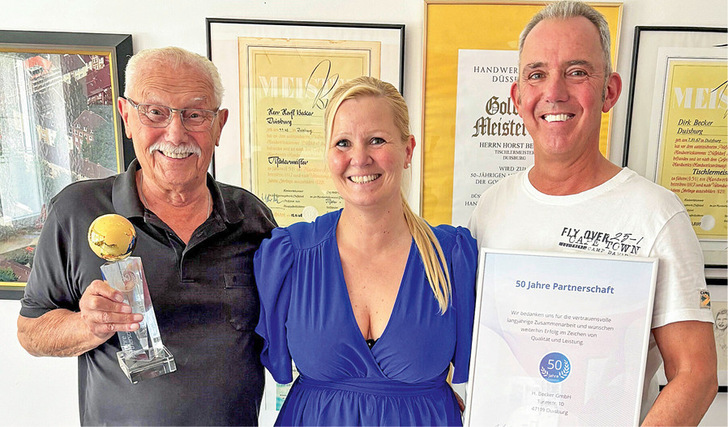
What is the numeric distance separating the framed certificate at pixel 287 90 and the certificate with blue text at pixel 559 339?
125 cm

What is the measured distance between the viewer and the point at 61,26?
231 centimetres

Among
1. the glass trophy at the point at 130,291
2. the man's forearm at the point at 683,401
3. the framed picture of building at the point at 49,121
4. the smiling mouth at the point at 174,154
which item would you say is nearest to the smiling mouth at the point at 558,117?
the man's forearm at the point at 683,401

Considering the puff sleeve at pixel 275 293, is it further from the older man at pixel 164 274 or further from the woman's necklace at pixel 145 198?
the woman's necklace at pixel 145 198

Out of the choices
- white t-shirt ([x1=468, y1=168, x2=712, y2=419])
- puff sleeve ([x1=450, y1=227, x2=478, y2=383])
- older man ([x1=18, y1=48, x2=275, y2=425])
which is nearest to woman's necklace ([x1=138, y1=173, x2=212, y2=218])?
older man ([x1=18, y1=48, x2=275, y2=425])

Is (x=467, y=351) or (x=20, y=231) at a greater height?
(x=20, y=231)

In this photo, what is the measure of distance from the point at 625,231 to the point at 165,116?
1449 mm

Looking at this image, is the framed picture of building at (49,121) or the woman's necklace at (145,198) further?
the framed picture of building at (49,121)

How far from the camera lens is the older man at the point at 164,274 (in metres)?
1.46

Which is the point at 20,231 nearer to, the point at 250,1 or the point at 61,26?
the point at 61,26

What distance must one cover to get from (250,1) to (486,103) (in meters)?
1.27

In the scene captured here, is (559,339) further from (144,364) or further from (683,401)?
(144,364)

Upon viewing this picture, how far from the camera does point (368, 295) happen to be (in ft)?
4.96

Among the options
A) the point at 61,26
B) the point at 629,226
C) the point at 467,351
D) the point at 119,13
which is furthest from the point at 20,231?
the point at 629,226

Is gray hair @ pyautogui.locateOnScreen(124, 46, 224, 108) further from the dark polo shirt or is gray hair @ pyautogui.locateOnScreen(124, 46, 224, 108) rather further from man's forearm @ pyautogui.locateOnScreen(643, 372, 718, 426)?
man's forearm @ pyautogui.locateOnScreen(643, 372, 718, 426)
